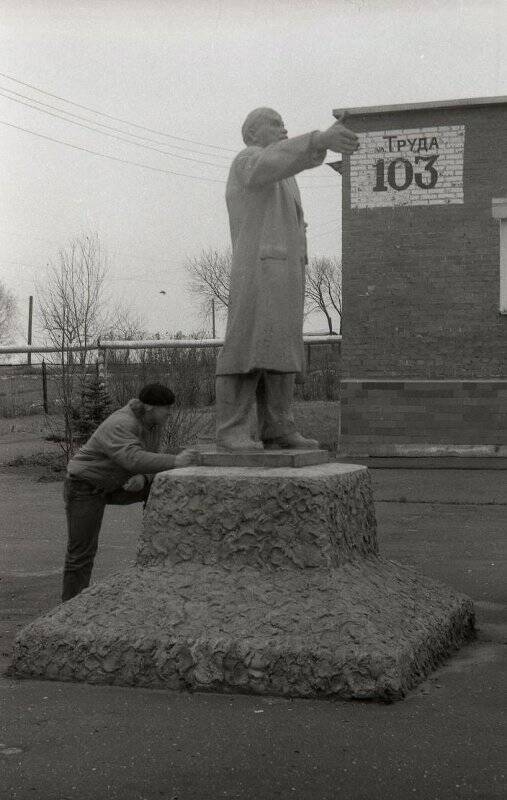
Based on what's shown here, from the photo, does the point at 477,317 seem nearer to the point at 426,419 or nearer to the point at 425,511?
the point at 426,419

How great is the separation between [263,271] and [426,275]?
1123 cm

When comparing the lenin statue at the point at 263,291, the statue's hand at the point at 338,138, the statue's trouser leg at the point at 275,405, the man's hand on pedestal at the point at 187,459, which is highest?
the statue's hand at the point at 338,138

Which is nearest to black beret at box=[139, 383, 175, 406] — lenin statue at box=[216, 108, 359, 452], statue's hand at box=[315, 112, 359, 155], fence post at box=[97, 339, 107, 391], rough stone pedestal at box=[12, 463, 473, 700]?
lenin statue at box=[216, 108, 359, 452]

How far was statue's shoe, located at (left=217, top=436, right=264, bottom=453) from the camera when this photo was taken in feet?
20.0

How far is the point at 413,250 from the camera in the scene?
17.0m

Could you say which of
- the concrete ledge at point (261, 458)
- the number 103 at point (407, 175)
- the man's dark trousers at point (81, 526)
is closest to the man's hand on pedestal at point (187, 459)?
the concrete ledge at point (261, 458)

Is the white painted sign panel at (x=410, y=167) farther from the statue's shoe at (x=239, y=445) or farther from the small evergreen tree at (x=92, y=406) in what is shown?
the statue's shoe at (x=239, y=445)

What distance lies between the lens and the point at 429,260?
1695 centimetres

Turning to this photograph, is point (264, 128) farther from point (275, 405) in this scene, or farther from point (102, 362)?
point (102, 362)

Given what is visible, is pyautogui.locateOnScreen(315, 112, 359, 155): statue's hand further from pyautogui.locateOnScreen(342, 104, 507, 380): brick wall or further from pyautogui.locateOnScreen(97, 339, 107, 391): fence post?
pyautogui.locateOnScreen(97, 339, 107, 391): fence post

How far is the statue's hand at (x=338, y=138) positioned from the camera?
18.7 ft

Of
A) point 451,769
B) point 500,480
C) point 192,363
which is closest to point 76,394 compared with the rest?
point 192,363

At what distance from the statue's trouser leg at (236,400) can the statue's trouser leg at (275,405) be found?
0.13m

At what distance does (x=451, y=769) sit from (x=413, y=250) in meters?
13.5
